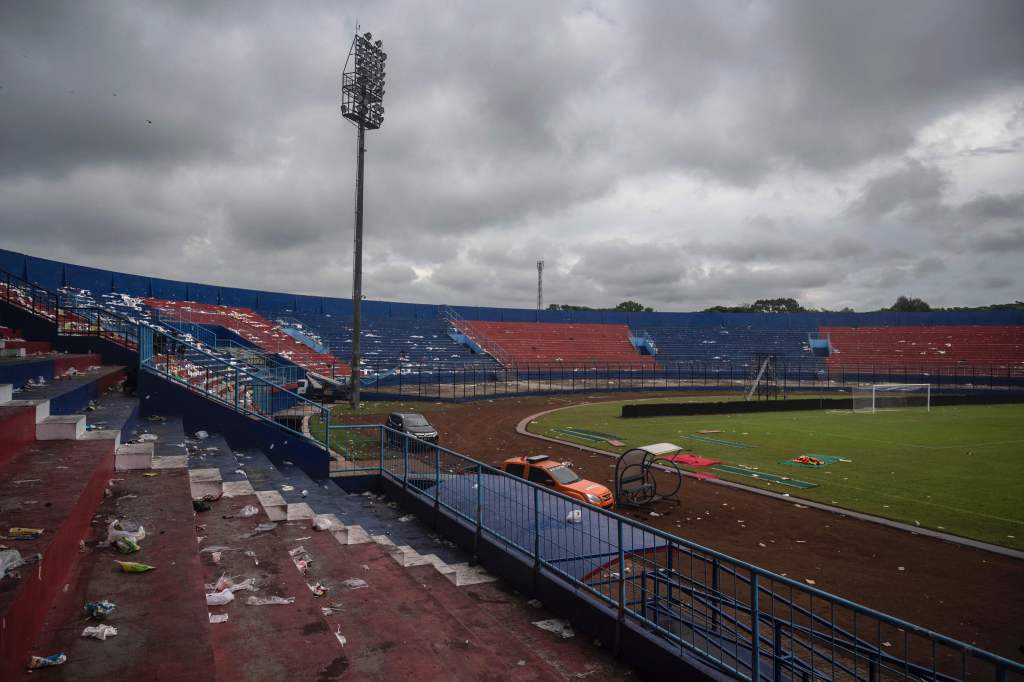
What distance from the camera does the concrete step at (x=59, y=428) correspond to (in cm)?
732

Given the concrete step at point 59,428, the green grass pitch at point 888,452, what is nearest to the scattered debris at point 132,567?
the concrete step at point 59,428

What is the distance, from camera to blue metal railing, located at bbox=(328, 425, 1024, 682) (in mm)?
4621

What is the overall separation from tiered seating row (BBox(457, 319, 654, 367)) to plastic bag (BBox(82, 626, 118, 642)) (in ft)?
162

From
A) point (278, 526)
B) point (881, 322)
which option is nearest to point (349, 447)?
point (278, 526)

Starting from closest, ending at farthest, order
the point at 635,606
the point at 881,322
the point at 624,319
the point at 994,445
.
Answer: the point at 635,606 → the point at 994,445 → the point at 881,322 → the point at 624,319

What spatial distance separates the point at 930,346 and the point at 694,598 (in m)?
67.2

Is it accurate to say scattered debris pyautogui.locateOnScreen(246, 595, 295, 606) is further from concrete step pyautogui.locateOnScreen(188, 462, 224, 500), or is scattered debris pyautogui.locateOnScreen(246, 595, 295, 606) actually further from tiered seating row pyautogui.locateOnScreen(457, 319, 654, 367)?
tiered seating row pyautogui.locateOnScreen(457, 319, 654, 367)

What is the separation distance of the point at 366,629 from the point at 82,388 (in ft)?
26.0

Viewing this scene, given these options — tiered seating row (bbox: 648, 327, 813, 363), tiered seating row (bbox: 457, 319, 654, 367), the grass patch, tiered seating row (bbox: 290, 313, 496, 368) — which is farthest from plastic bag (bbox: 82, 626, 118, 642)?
tiered seating row (bbox: 648, 327, 813, 363)

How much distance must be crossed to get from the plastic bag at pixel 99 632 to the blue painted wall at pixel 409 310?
35.5 meters

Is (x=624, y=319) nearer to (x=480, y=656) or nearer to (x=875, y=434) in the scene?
(x=875, y=434)

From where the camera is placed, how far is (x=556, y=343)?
62.2m

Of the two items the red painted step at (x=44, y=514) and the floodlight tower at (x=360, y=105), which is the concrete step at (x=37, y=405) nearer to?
the red painted step at (x=44, y=514)

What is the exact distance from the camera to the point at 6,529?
416cm
